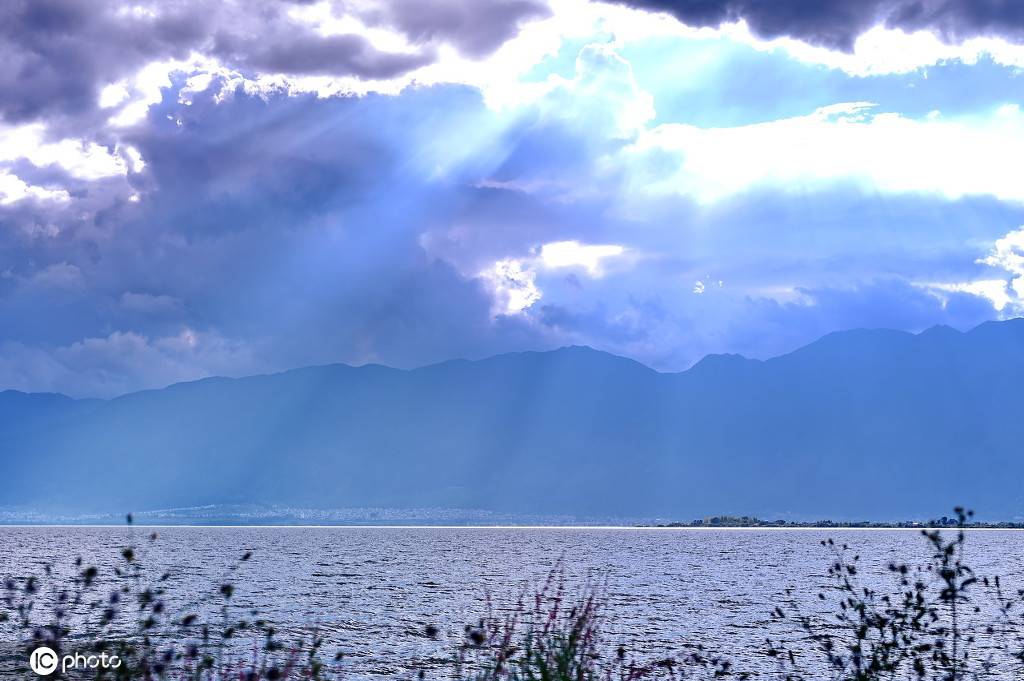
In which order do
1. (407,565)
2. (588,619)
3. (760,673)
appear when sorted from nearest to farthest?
(588,619), (760,673), (407,565)

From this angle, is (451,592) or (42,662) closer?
(42,662)

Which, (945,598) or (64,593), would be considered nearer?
(64,593)

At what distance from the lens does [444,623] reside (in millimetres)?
71500

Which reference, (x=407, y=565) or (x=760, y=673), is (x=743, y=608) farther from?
(x=407, y=565)

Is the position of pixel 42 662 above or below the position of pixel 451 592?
above

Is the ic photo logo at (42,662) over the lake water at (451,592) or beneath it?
over

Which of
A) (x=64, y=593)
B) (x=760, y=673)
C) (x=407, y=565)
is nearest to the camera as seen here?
(x=64, y=593)

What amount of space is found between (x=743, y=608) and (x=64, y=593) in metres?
82.6

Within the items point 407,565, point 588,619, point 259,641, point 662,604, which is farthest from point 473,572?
point 588,619

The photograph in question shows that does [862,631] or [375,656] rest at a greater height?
[862,631]

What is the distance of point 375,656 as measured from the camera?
5431cm

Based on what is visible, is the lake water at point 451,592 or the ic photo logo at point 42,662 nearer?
the ic photo logo at point 42,662

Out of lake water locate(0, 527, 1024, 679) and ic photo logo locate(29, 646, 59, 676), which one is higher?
ic photo logo locate(29, 646, 59, 676)

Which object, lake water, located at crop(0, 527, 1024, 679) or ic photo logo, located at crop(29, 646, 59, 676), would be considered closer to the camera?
ic photo logo, located at crop(29, 646, 59, 676)
